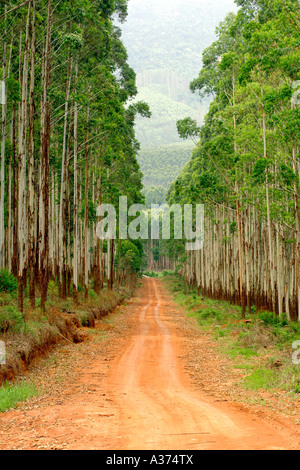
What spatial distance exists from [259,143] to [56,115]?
A: 9.52 m

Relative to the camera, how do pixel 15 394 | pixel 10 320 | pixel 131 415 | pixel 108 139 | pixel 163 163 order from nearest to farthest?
pixel 131 415 → pixel 15 394 → pixel 10 320 → pixel 108 139 → pixel 163 163

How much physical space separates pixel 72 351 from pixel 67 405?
6415 millimetres

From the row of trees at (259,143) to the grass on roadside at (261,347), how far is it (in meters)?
1.35

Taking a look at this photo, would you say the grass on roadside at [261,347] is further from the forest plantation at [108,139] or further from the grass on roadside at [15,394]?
the grass on roadside at [15,394]

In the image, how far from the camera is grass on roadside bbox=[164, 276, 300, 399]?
1008cm

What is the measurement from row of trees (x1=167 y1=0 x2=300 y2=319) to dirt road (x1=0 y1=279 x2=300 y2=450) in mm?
8301

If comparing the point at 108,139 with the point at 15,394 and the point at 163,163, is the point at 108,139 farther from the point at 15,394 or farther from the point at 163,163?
the point at 163,163

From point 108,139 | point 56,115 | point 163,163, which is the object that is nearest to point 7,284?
point 56,115

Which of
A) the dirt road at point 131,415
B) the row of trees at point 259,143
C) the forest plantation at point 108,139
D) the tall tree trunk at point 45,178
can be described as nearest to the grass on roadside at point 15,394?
the dirt road at point 131,415

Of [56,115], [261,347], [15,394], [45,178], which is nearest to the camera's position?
[15,394]

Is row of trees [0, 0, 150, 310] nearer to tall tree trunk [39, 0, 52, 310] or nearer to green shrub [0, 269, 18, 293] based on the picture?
tall tree trunk [39, 0, 52, 310]

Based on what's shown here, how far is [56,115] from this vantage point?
67.3 feet

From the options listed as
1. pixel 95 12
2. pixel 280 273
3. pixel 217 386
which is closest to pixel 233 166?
pixel 280 273

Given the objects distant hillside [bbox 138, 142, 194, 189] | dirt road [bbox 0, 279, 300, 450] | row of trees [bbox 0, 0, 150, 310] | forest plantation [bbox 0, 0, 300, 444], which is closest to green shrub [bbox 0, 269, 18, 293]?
forest plantation [bbox 0, 0, 300, 444]
